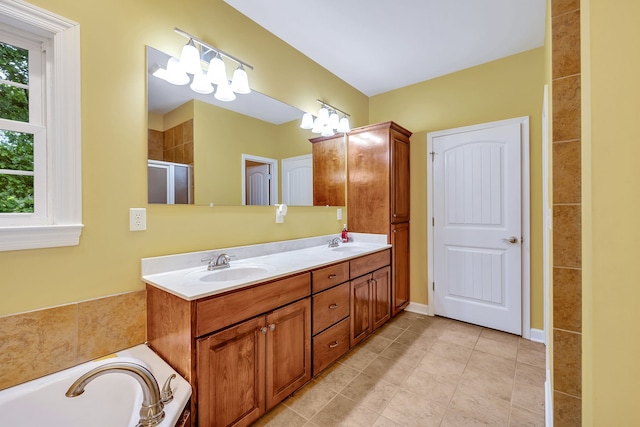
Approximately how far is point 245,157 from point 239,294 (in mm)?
1090

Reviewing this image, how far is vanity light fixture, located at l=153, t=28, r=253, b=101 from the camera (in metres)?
1.58

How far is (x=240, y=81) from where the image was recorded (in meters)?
1.85

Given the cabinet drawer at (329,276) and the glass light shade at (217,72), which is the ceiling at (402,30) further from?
the cabinet drawer at (329,276)

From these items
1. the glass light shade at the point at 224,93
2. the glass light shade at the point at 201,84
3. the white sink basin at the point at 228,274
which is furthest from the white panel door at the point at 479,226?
the glass light shade at the point at 201,84

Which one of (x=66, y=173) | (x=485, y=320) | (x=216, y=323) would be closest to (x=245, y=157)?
(x=66, y=173)

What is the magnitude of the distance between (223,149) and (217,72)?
0.49m

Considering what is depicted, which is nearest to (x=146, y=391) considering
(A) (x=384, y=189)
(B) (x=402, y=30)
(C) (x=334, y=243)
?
(C) (x=334, y=243)

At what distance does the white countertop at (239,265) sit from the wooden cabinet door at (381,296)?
262 mm

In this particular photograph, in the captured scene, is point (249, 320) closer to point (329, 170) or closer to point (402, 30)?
point (329, 170)

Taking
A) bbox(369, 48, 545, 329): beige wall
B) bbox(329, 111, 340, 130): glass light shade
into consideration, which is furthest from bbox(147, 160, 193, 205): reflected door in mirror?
bbox(369, 48, 545, 329): beige wall

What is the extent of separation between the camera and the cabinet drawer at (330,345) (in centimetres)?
180

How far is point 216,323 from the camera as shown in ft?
4.04

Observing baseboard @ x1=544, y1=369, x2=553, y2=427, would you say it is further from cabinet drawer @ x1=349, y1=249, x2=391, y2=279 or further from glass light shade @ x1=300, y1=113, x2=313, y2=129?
glass light shade @ x1=300, y1=113, x2=313, y2=129

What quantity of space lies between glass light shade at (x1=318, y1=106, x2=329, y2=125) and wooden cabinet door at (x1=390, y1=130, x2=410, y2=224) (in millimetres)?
684
